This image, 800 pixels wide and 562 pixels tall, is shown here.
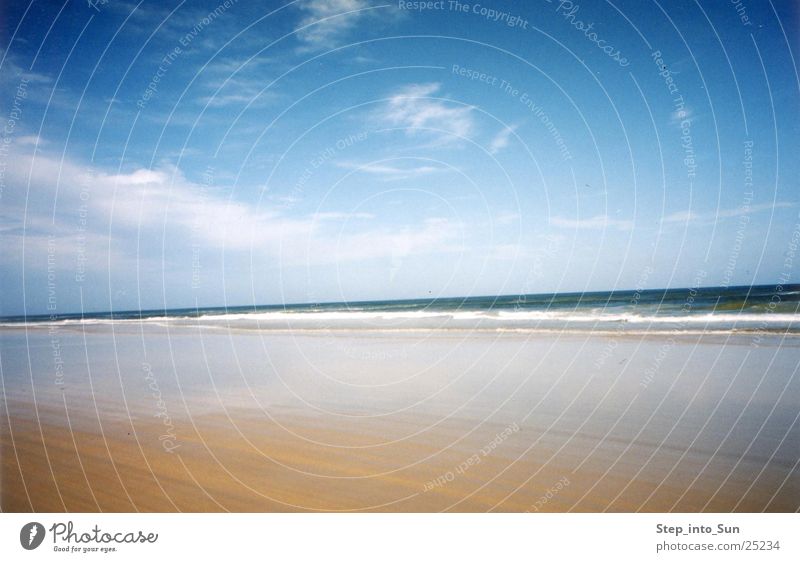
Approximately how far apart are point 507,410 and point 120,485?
4.75 meters

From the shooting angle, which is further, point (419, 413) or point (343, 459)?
point (419, 413)

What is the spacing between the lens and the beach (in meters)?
4.05

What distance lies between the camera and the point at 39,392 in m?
8.45

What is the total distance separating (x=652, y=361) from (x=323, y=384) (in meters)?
6.70

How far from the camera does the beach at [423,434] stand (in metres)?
4.05

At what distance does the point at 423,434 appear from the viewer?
18.3 ft
